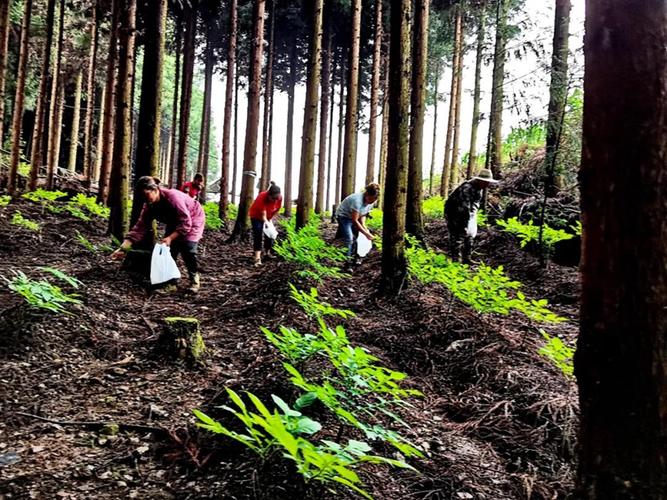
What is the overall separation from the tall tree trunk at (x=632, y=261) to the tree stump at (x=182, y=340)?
2855mm

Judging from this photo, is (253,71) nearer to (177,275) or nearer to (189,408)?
(177,275)

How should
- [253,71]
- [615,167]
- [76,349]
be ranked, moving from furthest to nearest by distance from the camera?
[253,71] < [76,349] < [615,167]

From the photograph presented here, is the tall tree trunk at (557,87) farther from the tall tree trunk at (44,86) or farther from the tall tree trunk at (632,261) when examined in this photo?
the tall tree trunk at (44,86)

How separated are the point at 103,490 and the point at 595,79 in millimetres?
2689

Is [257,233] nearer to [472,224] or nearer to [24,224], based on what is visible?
[472,224]

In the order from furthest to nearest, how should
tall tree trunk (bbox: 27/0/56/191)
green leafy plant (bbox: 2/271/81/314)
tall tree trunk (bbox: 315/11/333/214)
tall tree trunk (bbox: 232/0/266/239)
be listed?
tall tree trunk (bbox: 315/11/333/214) < tall tree trunk (bbox: 27/0/56/191) < tall tree trunk (bbox: 232/0/266/239) < green leafy plant (bbox: 2/271/81/314)

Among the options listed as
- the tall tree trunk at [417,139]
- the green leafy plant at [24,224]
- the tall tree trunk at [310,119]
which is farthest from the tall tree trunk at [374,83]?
the green leafy plant at [24,224]

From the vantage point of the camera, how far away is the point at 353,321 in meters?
5.08

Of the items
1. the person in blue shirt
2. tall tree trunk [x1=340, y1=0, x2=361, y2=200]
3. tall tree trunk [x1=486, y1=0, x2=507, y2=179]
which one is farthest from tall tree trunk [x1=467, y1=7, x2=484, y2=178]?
the person in blue shirt

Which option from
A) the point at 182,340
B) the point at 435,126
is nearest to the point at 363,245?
the point at 182,340

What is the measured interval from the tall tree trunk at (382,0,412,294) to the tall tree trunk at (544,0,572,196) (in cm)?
321

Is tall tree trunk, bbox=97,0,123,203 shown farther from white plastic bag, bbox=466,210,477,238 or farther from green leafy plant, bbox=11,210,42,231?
white plastic bag, bbox=466,210,477,238

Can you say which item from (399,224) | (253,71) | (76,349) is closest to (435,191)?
(253,71)

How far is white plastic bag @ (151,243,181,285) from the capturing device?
17.8ft
